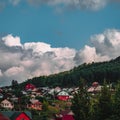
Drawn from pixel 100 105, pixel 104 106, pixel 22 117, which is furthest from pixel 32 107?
pixel 104 106

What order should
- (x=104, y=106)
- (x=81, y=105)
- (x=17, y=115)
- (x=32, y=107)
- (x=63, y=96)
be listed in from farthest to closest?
(x=63, y=96)
(x=32, y=107)
(x=17, y=115)
(x=81, y=105)
(x=104, y=106)

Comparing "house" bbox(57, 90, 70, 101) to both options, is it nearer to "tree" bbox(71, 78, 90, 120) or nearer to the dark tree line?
"tree" bbox(71, 78, 90, 120)

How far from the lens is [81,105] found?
81.2 metres

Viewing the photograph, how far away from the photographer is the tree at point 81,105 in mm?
79938

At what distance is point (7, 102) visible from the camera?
473 feet

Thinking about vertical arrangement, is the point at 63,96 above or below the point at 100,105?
above

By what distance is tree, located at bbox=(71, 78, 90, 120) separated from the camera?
262 ft

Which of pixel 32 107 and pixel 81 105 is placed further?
pixel 32 107

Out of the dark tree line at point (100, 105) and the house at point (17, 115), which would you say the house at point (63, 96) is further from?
the dark tree line at point (100, 105)

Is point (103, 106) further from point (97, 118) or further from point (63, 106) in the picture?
point (63, 106)

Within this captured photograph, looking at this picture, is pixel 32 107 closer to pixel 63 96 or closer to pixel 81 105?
pixel 63 96

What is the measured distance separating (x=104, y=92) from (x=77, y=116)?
12440mm

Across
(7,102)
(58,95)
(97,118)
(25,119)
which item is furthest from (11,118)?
(58,95)

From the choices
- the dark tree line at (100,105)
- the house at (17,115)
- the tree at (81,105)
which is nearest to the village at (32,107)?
the house at (17,115)
